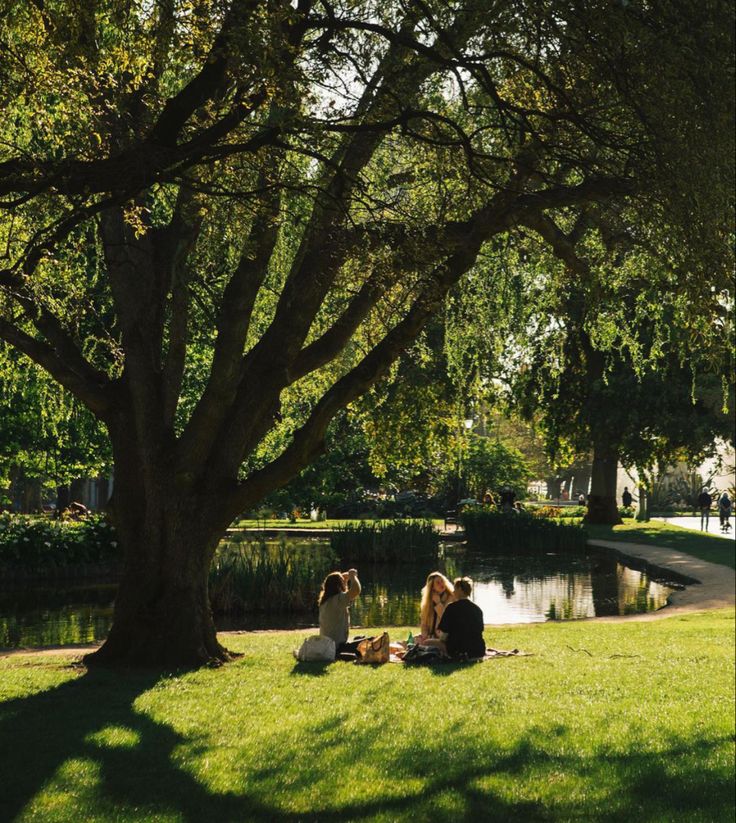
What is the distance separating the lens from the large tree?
6.96m

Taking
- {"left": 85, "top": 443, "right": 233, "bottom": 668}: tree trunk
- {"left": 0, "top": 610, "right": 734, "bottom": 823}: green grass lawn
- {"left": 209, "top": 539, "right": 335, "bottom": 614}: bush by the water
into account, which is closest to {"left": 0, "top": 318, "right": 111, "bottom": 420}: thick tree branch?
{"left": 85, "top": 443, "right": 233, "bottom": 668}: tree trunk

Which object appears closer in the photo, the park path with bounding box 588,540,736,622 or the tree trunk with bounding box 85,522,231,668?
the tree trunk with bounding box 85,522,231,668

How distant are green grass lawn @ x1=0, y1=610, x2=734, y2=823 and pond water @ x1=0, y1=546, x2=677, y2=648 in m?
5.77

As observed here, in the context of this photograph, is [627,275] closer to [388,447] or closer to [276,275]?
[276,275]

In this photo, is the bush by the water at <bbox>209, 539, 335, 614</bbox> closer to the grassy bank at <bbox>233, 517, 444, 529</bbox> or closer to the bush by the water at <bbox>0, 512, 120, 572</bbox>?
the bush by the water at <bbox>0, 512, 120, 572</bbox>

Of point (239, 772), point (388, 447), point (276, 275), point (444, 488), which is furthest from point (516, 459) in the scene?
point (239, 772)

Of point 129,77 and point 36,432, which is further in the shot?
point 36,432

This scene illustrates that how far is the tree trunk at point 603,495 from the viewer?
4281cm

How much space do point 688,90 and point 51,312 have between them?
7.30 m

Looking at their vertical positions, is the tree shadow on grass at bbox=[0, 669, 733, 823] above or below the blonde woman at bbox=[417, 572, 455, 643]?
below

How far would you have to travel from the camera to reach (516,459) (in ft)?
189

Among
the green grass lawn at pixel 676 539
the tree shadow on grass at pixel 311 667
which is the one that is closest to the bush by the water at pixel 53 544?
the tree shadow on grass at pixel 311 667

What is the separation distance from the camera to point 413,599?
862 inches

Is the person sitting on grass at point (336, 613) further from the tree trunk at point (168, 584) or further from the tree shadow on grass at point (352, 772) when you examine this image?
the tree shadow on grass at point (352, 772)
